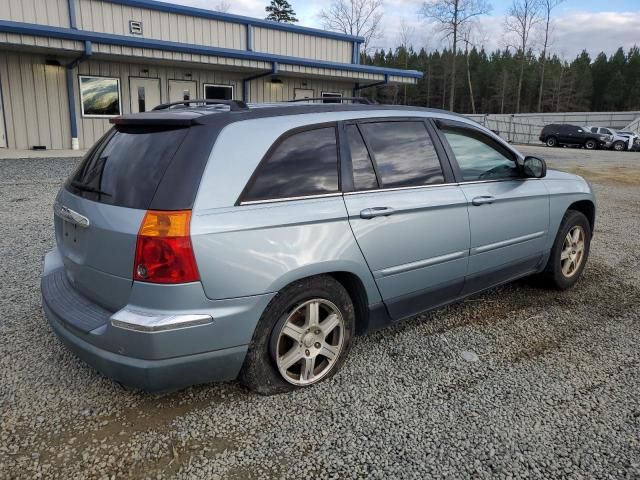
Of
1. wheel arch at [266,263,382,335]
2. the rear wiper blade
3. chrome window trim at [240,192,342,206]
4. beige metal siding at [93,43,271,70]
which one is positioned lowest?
wheel arch at [266,263,382,335]

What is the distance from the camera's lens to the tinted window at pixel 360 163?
3027 mm

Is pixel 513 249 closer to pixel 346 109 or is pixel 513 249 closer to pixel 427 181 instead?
pixel 427 181

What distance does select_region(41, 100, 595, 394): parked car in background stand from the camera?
2.38 m

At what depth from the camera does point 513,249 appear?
398cm

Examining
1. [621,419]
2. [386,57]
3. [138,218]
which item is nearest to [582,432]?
[621,419]

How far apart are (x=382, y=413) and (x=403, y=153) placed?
1638mm

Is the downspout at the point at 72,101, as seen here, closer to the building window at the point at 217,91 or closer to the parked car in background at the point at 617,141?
the building window at the point at 217,91

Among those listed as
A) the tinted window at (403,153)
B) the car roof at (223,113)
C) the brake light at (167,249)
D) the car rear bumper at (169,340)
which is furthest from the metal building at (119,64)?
the brake light at (167,249)

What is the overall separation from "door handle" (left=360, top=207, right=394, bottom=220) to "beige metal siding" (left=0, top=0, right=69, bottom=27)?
16223mm

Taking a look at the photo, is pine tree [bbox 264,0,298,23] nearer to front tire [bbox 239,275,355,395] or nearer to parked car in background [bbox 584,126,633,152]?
parked car in background [bbox 584,126,633,152]

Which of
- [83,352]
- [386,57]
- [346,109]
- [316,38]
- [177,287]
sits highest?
[386,57]

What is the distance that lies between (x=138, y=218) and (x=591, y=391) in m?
2.72

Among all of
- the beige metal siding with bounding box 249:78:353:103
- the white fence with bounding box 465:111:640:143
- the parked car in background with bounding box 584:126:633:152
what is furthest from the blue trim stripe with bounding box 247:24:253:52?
the white fence with bounding box 465:111:640:143

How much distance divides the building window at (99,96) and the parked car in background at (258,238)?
14.7 metres
